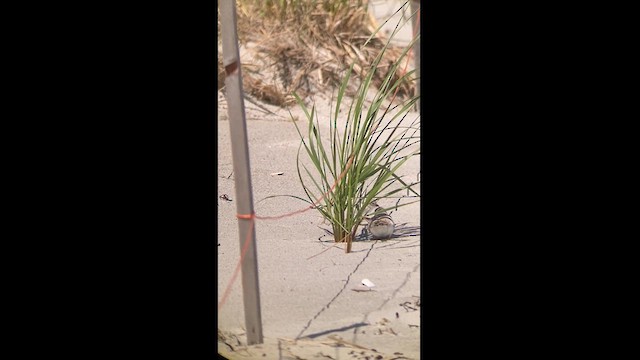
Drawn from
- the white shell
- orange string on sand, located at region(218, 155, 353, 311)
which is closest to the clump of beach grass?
orange string on sand, located at region(218, 155, 353, 311)

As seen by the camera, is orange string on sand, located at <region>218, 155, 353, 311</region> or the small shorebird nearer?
orange string on sand, located at <region>218, 155, 353, 311</region>

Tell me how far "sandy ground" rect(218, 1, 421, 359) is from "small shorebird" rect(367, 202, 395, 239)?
0.02 metres

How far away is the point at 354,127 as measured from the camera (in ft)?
9.59

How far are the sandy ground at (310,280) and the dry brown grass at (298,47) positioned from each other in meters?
0.24

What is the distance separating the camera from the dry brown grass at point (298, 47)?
128 inches

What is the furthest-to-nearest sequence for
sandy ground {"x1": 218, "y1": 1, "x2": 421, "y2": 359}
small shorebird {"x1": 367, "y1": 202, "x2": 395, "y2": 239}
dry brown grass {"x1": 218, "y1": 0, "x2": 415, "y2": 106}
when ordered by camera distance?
1. dry brown grass {"x1": 218, "y1": 0, "x2": 415, "y2": 106}
2. small shorebird {"x1": 367, "y1": 202, "x2": 395, "y2": 239}
3. sandy ground {"x1": 218, "y1": 1, "x2": 421, "y2": 359}

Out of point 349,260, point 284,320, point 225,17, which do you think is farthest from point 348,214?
point 225,17

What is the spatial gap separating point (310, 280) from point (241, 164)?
0.33 meters

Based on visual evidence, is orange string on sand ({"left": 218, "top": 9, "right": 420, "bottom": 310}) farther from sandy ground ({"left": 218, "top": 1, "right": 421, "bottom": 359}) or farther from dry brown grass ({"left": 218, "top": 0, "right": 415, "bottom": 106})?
dry brown grass ({"left": 218, "top": 0, "right": 415, "bottom": 106})

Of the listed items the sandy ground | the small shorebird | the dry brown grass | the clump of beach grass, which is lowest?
the sandy ground

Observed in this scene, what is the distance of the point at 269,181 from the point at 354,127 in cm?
30

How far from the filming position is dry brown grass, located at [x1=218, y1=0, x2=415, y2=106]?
3.25 metres

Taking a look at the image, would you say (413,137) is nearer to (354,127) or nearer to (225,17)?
(354,127)

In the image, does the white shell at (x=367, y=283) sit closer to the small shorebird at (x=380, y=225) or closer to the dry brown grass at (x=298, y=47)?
the small shorebird at (x=380, y=225)
